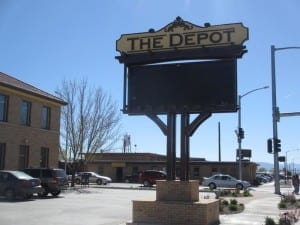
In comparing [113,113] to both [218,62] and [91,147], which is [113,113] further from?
[218,62]

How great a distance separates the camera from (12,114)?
113 feet

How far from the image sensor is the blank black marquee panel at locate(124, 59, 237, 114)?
14.7 metres

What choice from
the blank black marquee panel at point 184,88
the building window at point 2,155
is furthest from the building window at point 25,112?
the blank black marquee panel at point 184,88

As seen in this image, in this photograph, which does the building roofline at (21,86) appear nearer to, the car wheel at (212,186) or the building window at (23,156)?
the building window at (23,156)

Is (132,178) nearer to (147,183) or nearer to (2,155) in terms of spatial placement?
(147,183)

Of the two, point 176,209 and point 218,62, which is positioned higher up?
point 218,62

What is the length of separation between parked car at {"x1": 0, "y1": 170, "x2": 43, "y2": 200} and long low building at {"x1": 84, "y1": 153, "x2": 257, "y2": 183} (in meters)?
36.5

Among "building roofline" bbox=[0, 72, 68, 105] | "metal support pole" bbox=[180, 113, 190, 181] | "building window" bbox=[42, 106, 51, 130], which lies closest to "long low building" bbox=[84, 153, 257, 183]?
"building window" bbox=[42, 106, 51, 130]

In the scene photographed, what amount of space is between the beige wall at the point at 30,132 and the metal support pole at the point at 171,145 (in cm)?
2093

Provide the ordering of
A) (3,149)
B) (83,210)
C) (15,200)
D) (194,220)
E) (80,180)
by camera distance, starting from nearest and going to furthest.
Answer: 1. (194,220)
2. (83,210)
3. (15,200)
4. (3,149)
5. (80,180)

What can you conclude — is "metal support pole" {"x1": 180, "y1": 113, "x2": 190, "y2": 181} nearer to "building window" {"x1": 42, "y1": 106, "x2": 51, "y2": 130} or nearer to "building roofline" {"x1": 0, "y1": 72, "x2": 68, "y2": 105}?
"building roofline" {"x1": 0, "y1": 72, "x2": 68, "y2": 105}

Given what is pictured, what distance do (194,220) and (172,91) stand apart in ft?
13.1

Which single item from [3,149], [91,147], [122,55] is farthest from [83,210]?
[91,147]

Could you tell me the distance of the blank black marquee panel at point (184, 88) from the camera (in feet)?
48.2
